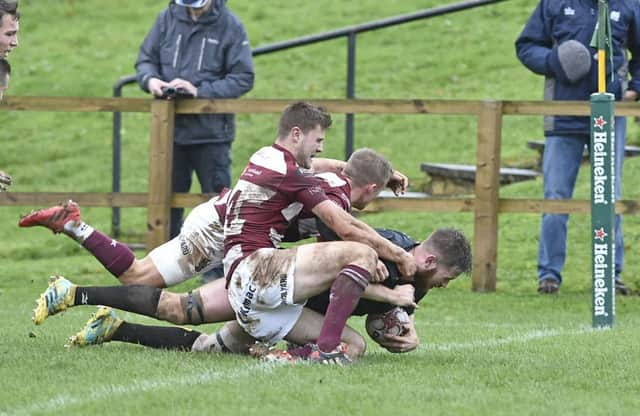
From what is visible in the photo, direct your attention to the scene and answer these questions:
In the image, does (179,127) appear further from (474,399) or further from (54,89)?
(54,89)

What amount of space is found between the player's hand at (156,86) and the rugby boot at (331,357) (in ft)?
18.0

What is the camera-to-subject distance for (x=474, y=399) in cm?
638

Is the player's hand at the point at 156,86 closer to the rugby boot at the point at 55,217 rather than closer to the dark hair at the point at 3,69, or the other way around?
the rugby boot at the point at 55,217

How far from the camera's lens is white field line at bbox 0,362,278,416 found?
609cm

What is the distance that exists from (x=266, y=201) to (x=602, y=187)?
9.21 feet

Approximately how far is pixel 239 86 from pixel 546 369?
5.83m

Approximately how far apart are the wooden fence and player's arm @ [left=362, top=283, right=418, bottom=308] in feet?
14.2

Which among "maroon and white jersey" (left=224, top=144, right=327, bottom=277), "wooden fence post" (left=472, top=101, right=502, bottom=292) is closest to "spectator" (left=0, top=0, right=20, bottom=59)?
"maroon and white jersey" (left=224, top=144, right=327, bottom=277)

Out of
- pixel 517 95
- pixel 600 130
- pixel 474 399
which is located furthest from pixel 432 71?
pixel 474 399

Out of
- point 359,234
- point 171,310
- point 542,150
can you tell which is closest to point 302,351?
point 359,234

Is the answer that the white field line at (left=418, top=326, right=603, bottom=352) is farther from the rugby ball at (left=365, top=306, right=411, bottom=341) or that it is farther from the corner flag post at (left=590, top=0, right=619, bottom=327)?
the rugby ball at (left=365, top=306, right=411, bottom=341)

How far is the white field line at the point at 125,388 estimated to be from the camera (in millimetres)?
6094

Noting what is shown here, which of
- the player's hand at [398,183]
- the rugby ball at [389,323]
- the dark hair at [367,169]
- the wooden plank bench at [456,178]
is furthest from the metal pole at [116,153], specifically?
the rugby ball at [389,323]

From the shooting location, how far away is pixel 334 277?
7.50 meters
